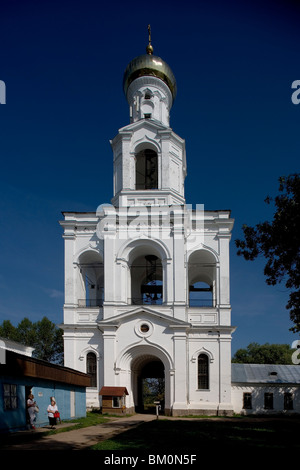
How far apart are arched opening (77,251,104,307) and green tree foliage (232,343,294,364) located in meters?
30.2

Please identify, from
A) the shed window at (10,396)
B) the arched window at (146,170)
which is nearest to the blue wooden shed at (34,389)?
the shed window at (10,396)

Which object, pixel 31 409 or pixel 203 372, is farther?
pixel 203 372

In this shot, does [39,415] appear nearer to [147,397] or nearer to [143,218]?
[143,218]

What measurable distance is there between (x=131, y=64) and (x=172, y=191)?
375 inches

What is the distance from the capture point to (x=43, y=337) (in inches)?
2055

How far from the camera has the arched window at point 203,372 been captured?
26484 mm

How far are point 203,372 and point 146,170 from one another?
12895mm

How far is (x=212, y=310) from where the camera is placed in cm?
2736

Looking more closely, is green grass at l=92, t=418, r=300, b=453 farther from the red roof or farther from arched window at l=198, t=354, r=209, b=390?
arched window at l=198, t=354, r=209, b=390

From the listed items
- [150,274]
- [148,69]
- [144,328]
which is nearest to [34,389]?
[144,328]

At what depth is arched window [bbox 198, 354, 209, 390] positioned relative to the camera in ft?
86.9

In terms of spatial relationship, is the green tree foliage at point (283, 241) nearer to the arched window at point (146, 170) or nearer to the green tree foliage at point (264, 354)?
the arched window at point (146, 170)

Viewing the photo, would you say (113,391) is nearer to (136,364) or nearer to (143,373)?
(136,364)
